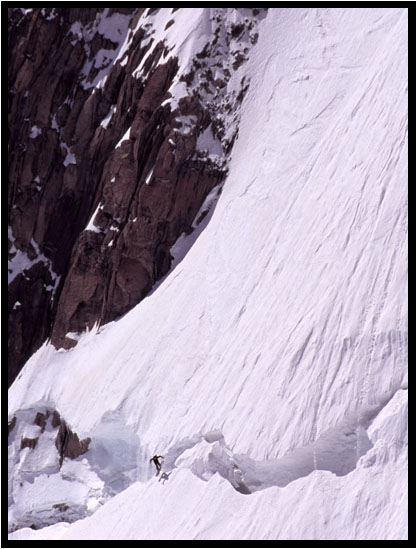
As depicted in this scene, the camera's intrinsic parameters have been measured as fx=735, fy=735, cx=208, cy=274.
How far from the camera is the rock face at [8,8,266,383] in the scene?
28797mm

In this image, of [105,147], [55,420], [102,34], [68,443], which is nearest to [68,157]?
[105,147]

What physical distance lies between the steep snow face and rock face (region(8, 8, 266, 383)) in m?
1.22

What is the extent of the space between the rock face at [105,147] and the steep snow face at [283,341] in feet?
3.99

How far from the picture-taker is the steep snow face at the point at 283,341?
1590cm

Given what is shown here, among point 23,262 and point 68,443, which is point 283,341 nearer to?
point 68,443

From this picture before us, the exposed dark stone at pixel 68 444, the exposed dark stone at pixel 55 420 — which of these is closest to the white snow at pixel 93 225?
the exposed dark stone at pixel 55 420

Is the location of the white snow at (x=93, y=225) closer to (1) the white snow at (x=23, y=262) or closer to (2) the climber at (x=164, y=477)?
(1) the white snow at (x=23, y=262)

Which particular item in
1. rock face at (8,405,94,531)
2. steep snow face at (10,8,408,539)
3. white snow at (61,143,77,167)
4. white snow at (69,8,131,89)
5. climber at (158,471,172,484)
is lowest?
rock face at (8,405,94,531)

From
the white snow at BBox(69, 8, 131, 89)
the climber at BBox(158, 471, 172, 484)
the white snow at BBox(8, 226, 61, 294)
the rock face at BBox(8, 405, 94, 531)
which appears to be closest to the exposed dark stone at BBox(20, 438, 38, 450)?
the rock face at BBox(8, 405, 94, 531)

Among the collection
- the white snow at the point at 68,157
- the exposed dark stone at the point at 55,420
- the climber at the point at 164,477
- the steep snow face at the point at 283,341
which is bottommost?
the climber at the point at 164,477

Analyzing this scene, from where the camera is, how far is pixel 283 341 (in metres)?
19.0

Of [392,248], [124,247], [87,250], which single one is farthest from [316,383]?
[87,250]

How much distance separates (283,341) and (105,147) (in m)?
17.1

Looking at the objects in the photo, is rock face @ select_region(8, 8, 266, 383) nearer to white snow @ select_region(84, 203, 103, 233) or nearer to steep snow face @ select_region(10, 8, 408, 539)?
white snow @ select_region(84, 203, 103, 233)
